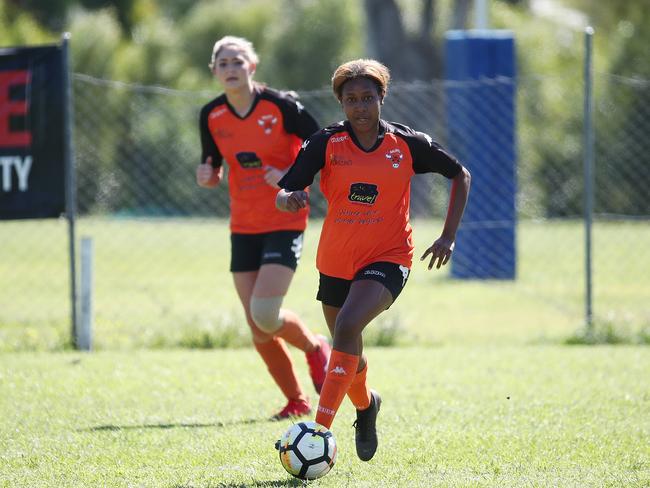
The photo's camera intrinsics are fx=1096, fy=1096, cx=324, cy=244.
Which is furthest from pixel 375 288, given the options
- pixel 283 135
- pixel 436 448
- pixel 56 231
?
pixel 56 231

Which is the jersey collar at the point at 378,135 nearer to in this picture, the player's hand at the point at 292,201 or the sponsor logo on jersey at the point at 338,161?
the sponsor logo on jersey at the point at 338,161

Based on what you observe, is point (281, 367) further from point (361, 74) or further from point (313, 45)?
point (313, 45)

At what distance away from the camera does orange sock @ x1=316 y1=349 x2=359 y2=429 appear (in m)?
5.14

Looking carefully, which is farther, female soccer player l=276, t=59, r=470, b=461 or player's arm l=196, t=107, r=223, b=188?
player's arm l=196, t=107, r=223, b=188

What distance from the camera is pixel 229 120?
691 centimetres

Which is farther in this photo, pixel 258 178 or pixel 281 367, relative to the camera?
pixel 258 178

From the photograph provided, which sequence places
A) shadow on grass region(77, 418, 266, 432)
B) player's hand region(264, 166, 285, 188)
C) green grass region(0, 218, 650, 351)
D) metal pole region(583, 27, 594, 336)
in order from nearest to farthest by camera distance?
shadow on grass region(77, 418, 266, 432)
player's hand region(264, 166, 285, 188)
metal pole region(583, 27, 594, 336)
green grass region(0, 218, 650, 351)

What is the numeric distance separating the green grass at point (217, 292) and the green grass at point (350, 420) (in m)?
0.89

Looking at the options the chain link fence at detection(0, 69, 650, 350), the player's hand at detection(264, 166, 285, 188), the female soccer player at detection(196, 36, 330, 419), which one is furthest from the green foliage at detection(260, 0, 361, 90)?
the player's hand at detection(264, 166, 285, 188)

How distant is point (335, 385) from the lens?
5.14m

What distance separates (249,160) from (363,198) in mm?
1652

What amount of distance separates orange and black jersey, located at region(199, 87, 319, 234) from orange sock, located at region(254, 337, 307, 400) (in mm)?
715

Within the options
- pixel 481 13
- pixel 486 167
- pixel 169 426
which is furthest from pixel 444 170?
pixel 481 13

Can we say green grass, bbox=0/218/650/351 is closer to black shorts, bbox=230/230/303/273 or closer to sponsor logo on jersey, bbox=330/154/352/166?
black shorts, bbox=230/230/303/273
